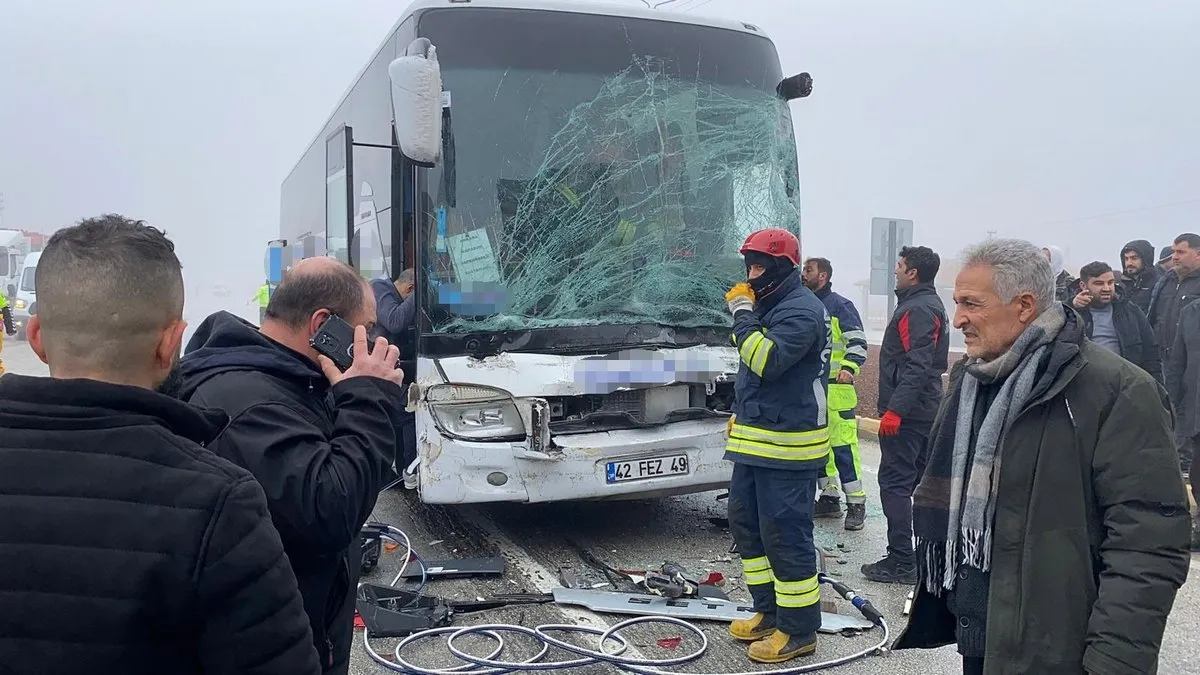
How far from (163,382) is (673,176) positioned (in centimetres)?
416

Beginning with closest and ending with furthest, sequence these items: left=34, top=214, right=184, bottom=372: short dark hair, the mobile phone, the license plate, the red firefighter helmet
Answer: left=34, top=214, right=184, bottom=372: short dark hair
the mobile phone
the red firefighter helmet
the license plate

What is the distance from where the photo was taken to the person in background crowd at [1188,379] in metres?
5.36

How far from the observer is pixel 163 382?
1461 millimetres

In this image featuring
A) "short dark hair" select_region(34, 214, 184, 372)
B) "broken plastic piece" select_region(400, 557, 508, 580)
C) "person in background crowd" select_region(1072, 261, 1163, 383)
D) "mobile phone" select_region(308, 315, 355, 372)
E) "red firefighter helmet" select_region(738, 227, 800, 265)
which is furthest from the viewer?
"person in background crowd" select_region(1072, 261, 1163, 383)

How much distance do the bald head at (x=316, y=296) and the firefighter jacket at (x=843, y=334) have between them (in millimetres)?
4485

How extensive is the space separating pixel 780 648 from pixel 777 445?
868mm

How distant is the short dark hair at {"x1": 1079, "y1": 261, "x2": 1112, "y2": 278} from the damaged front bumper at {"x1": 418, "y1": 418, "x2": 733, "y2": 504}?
11.6 feet

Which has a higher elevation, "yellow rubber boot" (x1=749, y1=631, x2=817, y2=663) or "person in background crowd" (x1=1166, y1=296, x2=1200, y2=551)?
"person in background crowd" (x1=1166, y1=296, x2=1200, y2=551)

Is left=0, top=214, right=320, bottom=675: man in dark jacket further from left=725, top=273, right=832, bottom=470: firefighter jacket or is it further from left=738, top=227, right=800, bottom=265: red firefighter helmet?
left=738, top=227, right=800, bottom=265: red firefighter helmet

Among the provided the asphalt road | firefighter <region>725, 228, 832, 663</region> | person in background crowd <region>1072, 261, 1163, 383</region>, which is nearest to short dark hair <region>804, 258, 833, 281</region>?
the asphalt road

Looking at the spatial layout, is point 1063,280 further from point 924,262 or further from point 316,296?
point 316,296

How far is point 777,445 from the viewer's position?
3.74 meters

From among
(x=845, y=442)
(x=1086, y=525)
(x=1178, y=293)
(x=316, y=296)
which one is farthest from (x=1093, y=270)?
(x=316, y=296)

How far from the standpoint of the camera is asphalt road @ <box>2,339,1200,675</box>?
3.79 metres
